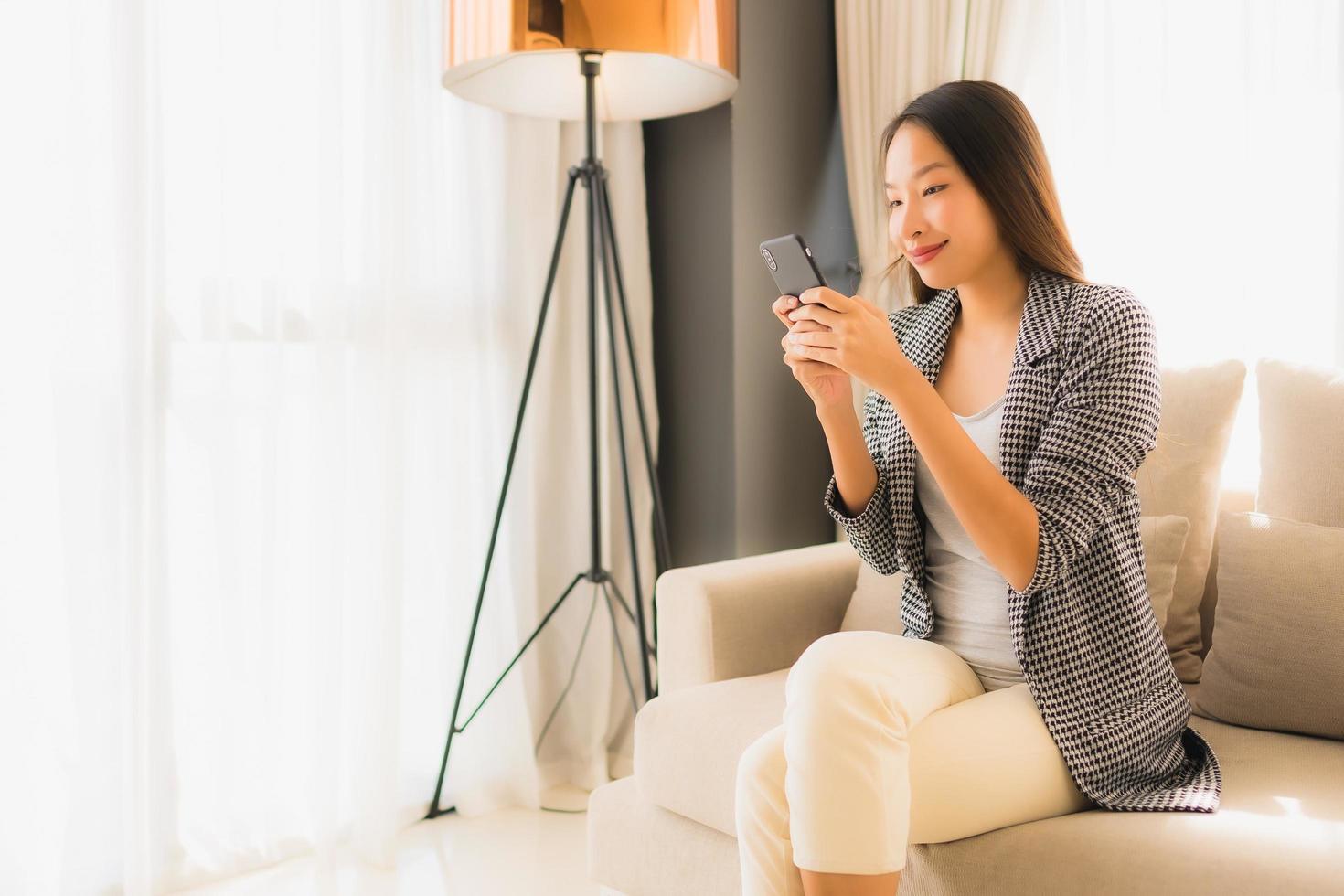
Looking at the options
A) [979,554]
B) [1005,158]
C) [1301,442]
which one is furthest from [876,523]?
[1301,442]

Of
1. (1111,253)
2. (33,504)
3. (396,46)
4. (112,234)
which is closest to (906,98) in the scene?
(1111,253)

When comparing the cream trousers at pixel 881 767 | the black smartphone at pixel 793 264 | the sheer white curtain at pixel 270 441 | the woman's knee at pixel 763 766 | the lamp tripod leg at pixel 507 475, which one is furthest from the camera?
the lamp tripod leg at pixel 507 475

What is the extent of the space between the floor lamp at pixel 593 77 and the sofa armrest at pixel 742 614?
46cm

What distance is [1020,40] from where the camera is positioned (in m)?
2.23

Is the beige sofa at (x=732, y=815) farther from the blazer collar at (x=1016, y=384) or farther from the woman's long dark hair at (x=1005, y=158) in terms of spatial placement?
the woman's long dark hair at (x=1005, y=158)

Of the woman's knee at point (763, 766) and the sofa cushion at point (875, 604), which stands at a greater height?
the sofa cushion at point (875, 604)

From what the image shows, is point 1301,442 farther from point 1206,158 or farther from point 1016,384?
point 1206,158

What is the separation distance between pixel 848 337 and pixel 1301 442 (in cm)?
78

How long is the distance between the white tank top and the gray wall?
1.04 meters

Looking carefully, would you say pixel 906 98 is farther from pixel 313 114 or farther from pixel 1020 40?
pixel 313 114

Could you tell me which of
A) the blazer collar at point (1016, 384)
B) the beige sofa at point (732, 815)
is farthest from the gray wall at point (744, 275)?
the blazer collar at point (1016, 384)

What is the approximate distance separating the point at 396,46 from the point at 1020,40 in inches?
Answer: 49.7

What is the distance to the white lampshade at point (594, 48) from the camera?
181cm

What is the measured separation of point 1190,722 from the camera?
1514 millimetres
